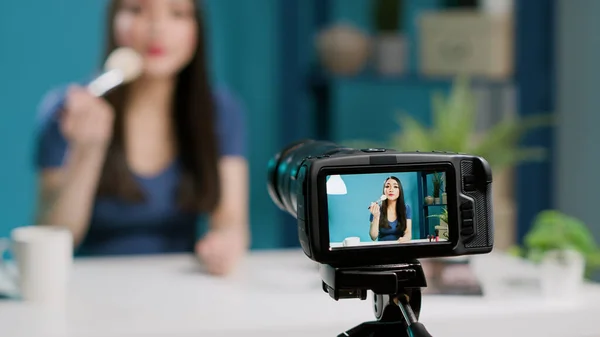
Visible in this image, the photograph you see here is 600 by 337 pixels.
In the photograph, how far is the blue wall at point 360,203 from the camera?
79 centimetres

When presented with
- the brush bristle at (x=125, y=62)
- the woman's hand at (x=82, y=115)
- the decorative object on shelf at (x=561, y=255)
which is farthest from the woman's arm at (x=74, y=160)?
the decorative object on shelf at (x=561, y=255)

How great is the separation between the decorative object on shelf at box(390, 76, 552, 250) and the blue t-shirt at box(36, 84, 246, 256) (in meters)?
0.58

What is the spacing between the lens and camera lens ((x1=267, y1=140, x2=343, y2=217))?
0.90m

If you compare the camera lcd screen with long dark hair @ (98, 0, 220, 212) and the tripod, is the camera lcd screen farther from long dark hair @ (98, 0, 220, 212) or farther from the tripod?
long dark hair @ (98, 0, 220, 212)

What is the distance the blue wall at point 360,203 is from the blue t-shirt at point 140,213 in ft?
5.26

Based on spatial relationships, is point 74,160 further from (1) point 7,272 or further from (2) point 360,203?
(2) point 360,203

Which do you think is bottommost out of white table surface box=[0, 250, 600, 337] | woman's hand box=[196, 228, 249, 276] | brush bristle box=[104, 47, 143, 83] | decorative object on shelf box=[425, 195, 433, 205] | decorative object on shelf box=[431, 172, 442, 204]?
white table surface box=[0, 250, 600, 337]

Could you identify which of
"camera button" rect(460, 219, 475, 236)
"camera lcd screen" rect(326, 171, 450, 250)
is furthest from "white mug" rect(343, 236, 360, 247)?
"camera button" rect(460, 219, 475, 236)

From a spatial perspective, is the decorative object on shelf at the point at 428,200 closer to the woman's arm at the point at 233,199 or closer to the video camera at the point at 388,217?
the video camera at the point at 388,217

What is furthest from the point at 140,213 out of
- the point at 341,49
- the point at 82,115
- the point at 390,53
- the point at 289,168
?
the point at 289,168

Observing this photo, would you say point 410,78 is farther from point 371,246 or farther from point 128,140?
point 371,246

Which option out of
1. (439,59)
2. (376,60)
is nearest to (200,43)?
(376,60)

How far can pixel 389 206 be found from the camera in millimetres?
812

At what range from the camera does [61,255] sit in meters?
1.26
